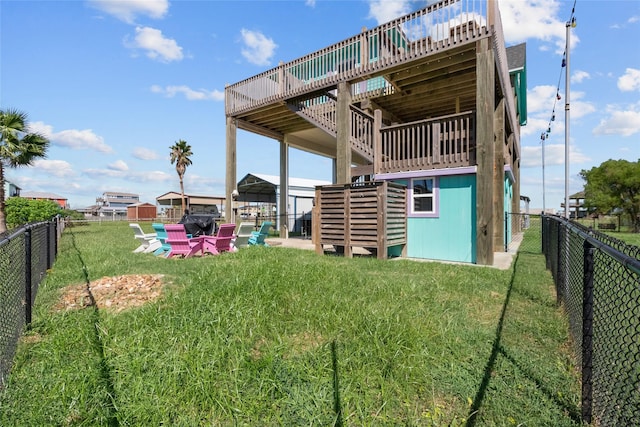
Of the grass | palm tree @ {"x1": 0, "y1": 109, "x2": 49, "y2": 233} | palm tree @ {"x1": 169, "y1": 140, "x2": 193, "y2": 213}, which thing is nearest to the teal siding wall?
the grass

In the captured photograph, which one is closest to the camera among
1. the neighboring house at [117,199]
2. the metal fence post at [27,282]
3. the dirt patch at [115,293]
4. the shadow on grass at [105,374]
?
the shadow on grass at [105,374]

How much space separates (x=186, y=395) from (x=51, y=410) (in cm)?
80

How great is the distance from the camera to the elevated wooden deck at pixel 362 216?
7676 mm

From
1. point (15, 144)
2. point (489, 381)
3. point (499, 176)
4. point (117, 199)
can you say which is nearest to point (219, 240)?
point (489, 381)

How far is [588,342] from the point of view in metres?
2.04

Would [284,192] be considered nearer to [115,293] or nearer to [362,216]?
[362,216]

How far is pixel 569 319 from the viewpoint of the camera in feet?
11.3

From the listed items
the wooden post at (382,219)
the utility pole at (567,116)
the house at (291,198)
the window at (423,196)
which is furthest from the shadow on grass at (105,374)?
the utility pole at (567,116)

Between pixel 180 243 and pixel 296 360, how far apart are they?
635 cm

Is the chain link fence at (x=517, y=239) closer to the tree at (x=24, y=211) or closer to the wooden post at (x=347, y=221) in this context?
the wooden post at (x=347, y=221)

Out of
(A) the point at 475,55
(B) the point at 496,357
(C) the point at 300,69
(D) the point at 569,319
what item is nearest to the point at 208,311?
(B) the point at 496,357

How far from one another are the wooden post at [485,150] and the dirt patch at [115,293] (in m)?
6.31

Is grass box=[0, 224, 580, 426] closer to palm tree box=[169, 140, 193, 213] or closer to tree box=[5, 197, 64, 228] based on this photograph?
tree box=[5, 197, 64, 228]

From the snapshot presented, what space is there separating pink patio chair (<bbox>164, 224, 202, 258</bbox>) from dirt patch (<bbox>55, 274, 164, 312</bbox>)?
279 cm
